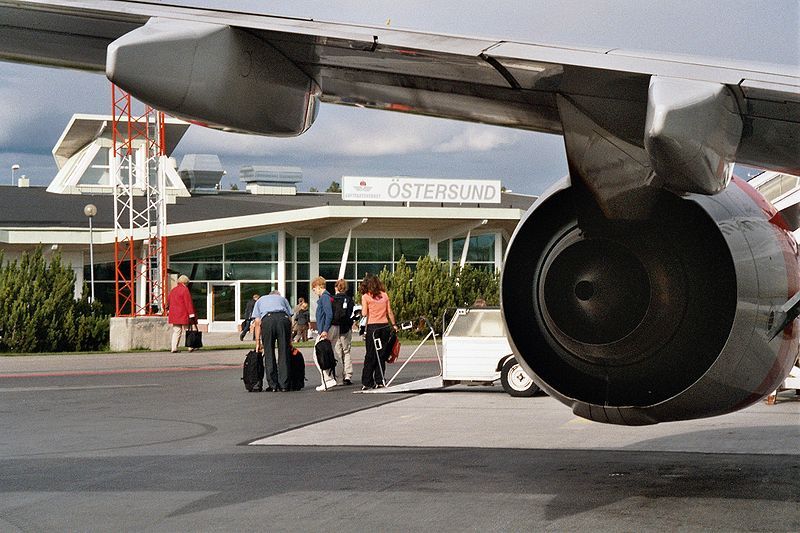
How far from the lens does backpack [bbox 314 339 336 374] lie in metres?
17.2

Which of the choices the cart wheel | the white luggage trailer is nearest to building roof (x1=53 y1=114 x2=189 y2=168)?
the white luggage trailer

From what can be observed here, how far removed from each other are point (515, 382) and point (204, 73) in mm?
11632

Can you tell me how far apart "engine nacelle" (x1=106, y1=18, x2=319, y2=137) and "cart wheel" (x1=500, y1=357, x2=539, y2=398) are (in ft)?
35.8

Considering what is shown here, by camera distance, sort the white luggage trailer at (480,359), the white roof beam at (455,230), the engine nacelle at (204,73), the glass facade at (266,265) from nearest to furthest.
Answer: the engine nacelle at (204,73) < the white luggage trailer at (480,359) < the glass facade at (266,265) < the white roof beam at (455,230)

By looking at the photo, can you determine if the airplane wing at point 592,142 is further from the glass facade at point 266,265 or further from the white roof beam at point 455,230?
the white roof beam at point 455,230

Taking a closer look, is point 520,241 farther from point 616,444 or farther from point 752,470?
point 616,444

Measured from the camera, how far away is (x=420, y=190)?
45.3 meters

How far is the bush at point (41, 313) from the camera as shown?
29094 millimetres

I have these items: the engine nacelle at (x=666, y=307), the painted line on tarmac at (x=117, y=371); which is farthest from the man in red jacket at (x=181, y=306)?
the engine nacelle at (x=666, y=307)

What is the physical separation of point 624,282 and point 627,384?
0.68m

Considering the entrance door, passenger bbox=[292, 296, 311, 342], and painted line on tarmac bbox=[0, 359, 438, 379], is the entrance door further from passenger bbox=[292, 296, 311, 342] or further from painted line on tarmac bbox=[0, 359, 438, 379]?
painted line on tarmac bbox=[0, 359, 438, 379]


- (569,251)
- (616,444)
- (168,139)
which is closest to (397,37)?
(569,251)

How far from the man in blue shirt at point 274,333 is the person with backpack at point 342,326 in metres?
0.91

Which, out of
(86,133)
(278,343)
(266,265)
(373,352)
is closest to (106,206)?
(266,265)
